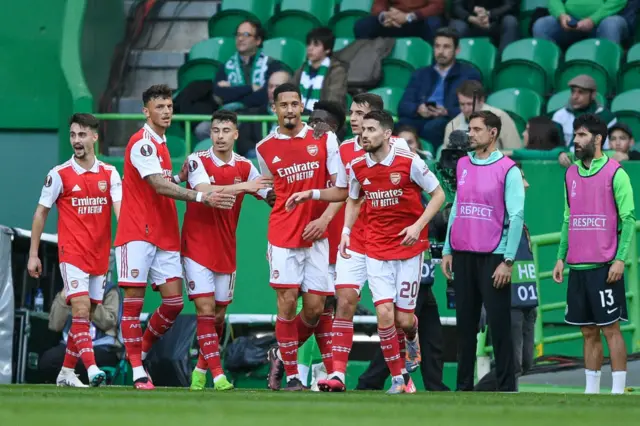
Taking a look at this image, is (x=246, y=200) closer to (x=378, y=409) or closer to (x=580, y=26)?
(x=580, y=26)

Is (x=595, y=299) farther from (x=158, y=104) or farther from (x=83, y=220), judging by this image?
(x=83, y=220)

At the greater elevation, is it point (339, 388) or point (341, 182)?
point (341, 182)

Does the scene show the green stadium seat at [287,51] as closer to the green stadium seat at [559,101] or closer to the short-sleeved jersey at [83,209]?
the green stadium seat at [559,101]

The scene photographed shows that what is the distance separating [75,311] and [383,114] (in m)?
2.78

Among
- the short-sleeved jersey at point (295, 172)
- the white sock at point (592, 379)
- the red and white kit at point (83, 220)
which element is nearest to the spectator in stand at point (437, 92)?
the short-sleeved jersey at point (295, 172)

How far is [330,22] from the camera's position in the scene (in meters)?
16.8

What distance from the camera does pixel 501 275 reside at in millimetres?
10383

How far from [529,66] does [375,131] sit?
6.08m

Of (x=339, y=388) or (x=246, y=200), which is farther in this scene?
(x=246, y=200)

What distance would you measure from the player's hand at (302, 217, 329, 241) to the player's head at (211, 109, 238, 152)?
917 mm

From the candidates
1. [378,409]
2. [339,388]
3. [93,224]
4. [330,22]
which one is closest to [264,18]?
[330,22]

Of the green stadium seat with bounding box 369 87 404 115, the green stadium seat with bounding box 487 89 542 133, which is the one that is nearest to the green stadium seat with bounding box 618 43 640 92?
the green stadium seat with bounding box 487 89 542 133

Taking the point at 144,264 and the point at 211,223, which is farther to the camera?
the point at 211,223

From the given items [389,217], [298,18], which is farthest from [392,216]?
[298,18]
